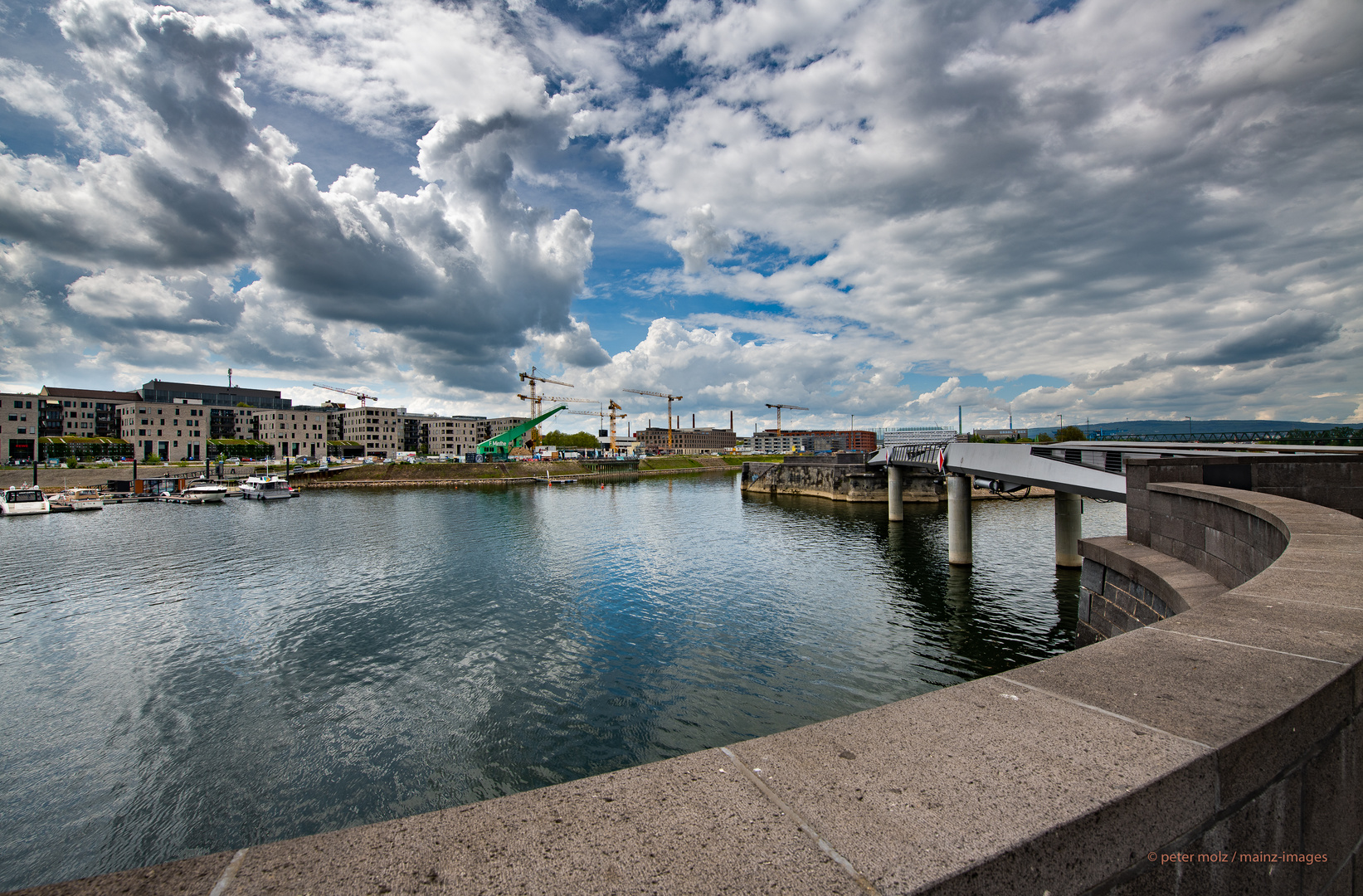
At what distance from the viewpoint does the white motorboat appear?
81688 mm

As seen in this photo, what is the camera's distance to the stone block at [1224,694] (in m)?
2.71

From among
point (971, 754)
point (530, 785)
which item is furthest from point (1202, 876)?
point (530, 785)

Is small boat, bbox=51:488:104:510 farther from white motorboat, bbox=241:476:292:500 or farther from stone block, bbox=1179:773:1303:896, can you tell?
stone block, bbox=1179:773:1303:896

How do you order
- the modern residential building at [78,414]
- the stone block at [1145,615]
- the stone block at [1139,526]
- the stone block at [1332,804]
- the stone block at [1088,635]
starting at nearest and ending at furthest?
the stone block at [1332,804] → the stone block at [1145,615] → the stone block at [1139,526] → the stone block at [1088,635] → the modern residential building at [78,414]

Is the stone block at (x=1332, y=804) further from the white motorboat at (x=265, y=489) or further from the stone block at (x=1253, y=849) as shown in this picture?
the white motorboat at (x=265, y=489)

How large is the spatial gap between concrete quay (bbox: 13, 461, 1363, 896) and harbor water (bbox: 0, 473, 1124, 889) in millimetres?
10935

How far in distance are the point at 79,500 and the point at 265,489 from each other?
19.3 m

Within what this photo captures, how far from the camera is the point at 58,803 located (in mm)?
11508

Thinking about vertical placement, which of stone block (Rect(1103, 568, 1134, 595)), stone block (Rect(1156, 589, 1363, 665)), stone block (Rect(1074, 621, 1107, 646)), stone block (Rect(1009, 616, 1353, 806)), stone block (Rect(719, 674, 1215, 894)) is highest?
stone block (Rect(1156, 589, 1363, 665))

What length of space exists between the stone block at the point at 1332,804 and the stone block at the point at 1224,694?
21 cm

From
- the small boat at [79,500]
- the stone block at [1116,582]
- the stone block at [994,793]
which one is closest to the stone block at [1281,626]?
the stone block at [994,793]

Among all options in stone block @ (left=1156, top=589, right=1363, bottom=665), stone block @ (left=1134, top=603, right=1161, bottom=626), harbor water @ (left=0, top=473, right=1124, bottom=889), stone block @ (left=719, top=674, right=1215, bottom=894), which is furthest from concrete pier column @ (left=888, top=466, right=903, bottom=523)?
stone block @ (left=719, top=674, right=1215, bottom=894)

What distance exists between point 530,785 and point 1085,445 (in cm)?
2322

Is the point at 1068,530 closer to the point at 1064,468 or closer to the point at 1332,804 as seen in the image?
the point at 1064,468
